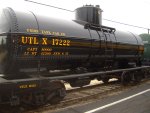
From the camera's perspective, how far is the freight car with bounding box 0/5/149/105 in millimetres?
8008

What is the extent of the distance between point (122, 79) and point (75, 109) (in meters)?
6.04

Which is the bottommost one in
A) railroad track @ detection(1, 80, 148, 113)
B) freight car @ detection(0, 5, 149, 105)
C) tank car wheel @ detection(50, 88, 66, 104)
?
railroad track @ detection(1, 80, 148, 113)

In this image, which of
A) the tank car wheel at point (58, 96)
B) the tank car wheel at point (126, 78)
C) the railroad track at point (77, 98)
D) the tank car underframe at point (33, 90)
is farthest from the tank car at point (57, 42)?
the railroad track at point (77, 98)

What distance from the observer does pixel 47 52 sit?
9062 millimetres

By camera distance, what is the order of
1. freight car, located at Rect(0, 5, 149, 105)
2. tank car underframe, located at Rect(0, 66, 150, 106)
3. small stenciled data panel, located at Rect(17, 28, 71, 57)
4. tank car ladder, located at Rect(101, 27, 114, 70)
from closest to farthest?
1. tank car underframe, located at Rect(0, 66, 150, 106)
2. freight car, located at Rect(0, 5, 149, 105)
3. small stenciled data panel, located at Rect(17, 28, 71, 57)
4. tank car ladder, located at Rect(101, 27, 114, 70)

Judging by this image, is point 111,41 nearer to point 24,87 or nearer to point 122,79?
point 122,79

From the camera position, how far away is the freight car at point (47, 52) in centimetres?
801

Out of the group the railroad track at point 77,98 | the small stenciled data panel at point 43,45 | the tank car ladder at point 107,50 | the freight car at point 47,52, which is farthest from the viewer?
the tank car ladder at point 107,50

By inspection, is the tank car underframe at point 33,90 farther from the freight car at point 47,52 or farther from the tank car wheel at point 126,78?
the tank car wheel at point 126,78

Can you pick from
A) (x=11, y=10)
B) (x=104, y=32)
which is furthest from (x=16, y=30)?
(x=104, y=32)

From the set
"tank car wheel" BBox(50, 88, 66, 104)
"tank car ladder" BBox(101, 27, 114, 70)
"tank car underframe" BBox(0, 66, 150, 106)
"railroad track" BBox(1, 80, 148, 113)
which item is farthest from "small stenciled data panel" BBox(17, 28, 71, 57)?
"tank car ladder" BBox(101, 27, 114, 70)

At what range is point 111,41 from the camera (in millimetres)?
12898

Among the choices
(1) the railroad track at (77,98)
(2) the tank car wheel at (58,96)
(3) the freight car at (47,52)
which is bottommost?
(1) the railroad track at (77,98)

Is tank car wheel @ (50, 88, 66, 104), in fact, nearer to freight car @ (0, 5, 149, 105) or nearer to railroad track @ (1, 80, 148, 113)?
freight car @ (0, 5, 149, 105)
